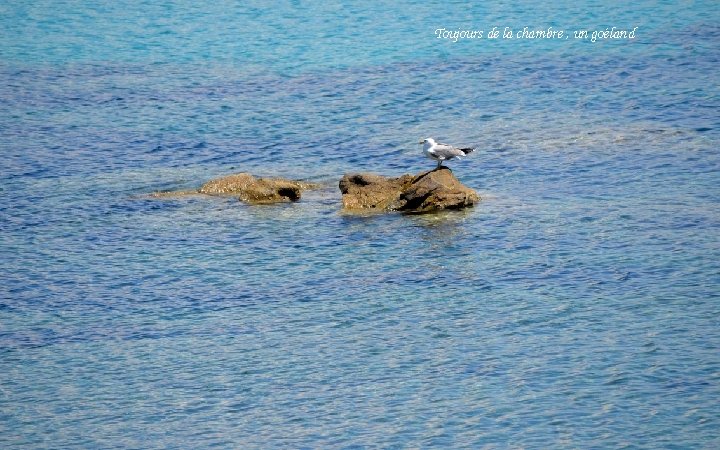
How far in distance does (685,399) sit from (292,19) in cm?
2449

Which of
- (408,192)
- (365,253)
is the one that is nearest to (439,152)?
(408,192)

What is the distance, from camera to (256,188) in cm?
1980

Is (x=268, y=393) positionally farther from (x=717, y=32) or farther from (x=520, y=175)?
(x=717, y=32)

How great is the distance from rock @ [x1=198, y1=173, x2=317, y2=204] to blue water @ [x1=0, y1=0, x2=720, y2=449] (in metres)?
0.29

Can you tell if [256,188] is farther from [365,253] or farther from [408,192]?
[365,253]

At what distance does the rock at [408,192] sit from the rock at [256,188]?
1.01 meters

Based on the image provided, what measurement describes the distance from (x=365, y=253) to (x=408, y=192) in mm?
1995

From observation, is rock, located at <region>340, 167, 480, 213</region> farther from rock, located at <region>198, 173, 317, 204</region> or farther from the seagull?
rock, located at <region>198, 173, 317, 204</region>

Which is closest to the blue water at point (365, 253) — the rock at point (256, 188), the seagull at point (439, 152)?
the rock at point (256, 188)

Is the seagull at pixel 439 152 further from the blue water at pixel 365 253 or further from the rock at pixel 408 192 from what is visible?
the blue water at pixel 365 253

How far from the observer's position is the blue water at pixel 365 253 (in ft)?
41.6

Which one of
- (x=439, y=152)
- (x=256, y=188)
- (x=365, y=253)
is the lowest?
(x=365, y=253)

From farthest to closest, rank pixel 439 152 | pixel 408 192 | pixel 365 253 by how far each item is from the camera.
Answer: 1. pixel 439 152
2. pixel 408 192
3. pixel 365 253

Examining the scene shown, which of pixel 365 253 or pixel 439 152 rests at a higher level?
pixel 439 152
